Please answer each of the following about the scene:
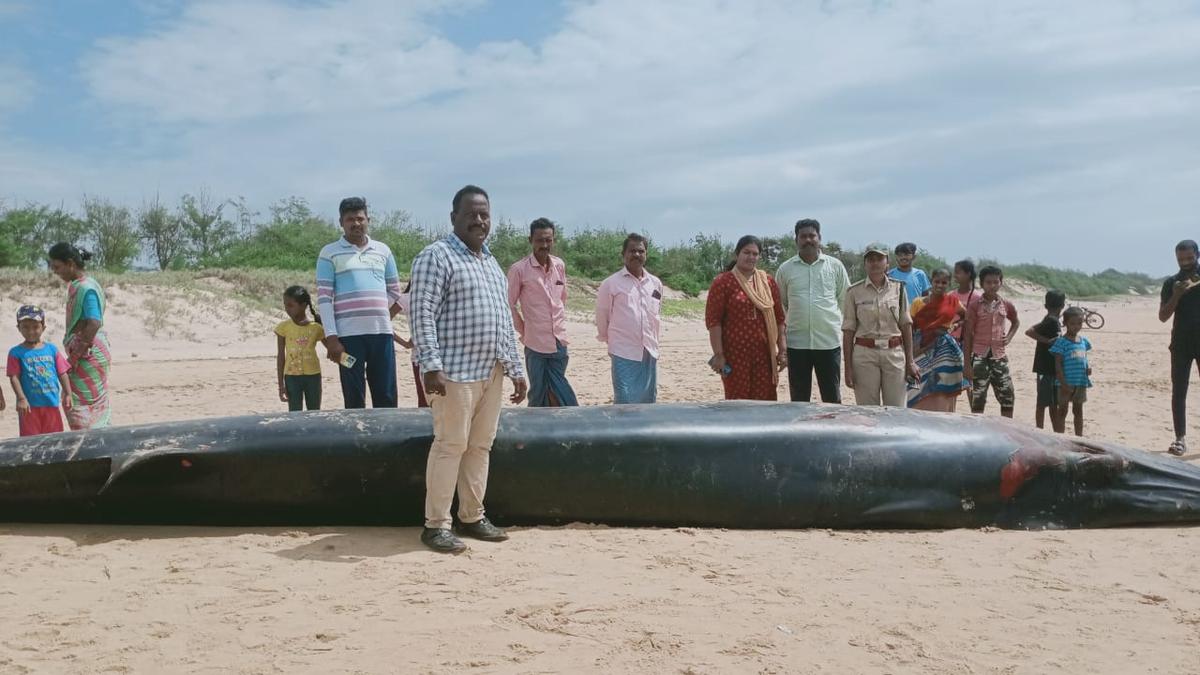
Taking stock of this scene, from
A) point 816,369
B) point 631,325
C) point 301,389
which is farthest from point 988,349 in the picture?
point 301,389

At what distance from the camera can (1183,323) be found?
7289mm

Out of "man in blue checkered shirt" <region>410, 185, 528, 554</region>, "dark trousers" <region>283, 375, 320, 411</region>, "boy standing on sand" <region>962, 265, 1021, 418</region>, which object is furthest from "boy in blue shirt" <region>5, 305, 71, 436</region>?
"boy standing on sand" <region>962, 265, 1021, 418</region>

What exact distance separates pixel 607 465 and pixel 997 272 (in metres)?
4.36

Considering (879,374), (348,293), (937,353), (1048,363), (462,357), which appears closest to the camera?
(462,357)

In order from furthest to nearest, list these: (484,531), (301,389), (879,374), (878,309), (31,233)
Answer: (31,233)
(301,389)
(879,374)
(878,309)
(484,531)

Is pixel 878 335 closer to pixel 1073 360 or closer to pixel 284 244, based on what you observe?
pixel 1073 360

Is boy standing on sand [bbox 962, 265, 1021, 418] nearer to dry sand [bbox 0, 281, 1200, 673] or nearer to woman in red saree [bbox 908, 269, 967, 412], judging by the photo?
woman in red saree [bbox 908, 269, 967, 412]

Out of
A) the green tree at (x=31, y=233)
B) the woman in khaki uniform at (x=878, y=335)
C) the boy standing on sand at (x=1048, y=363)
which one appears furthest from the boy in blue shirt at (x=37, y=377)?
the green tree at (x=31, y=233)

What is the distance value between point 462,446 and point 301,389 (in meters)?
2.96

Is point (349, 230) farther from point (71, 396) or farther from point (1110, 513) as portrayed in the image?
point (1110, 513)

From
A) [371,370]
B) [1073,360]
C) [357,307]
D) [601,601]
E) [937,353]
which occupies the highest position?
[357,307]

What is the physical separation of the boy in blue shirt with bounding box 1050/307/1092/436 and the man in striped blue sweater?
5.24 m

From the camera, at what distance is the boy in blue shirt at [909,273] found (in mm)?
7805

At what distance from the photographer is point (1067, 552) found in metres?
4.54
